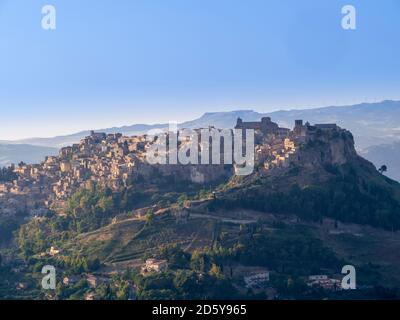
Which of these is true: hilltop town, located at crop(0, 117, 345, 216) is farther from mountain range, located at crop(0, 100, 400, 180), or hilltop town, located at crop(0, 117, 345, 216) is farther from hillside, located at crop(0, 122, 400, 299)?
mountain range, located at crop(0, 100, 400, 180)

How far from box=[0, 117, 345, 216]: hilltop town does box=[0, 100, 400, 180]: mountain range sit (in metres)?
42.4

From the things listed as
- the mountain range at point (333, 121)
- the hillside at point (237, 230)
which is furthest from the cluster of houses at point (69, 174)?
the mountain range at point (333, 121)

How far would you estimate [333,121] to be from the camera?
14038 cm

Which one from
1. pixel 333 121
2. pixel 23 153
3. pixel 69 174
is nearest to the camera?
pixel 69 174

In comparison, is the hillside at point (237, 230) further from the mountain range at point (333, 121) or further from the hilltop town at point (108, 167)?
the mountain range at point (333, 121)

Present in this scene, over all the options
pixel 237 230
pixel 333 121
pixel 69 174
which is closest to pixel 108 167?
pixel 69 174

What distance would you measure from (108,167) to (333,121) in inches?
4113

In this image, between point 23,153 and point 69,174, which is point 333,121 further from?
point 69,174

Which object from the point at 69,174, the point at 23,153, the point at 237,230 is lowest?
the point at 237,230

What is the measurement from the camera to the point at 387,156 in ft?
333

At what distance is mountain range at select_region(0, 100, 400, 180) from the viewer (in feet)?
322

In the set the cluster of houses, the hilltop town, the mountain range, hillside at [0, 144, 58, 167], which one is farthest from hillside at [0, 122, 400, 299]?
hillside at [0, 144, 58, 167]
